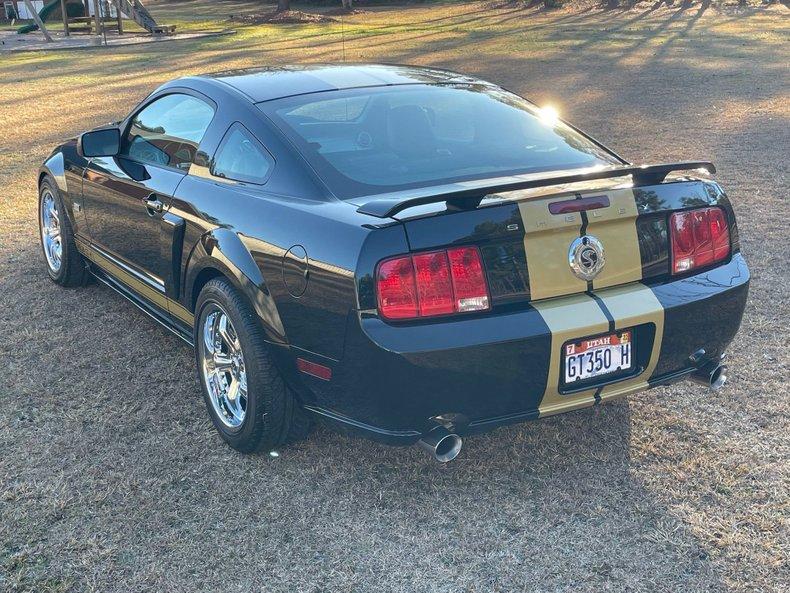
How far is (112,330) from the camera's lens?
5160mm

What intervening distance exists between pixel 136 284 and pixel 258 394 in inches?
56.4

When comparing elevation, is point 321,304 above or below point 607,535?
above

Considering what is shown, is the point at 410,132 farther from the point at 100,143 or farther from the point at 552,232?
the point at 100,143

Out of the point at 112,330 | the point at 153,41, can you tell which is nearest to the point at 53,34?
the point at 153,41

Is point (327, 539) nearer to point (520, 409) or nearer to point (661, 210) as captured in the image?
point (520, 409)

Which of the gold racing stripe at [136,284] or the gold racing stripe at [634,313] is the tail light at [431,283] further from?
the gold racing stripe at [136,284]

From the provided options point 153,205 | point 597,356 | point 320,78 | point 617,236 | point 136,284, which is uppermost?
point 320,78

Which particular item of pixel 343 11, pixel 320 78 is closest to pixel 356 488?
pixel 320 78

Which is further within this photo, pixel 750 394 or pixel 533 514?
pixel 750 394

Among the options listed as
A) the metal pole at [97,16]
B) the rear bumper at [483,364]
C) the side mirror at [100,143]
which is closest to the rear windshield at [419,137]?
the rear bumper at [483,364]

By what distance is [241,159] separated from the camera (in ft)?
12.8

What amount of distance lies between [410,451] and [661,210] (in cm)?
136

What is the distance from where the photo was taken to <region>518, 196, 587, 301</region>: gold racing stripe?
3.11 metres

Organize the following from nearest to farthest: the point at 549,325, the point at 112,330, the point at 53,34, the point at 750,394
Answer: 1. the point at 549,325
2. the point at 750,394
3. the point at 112,330
4. the point at 53,34
